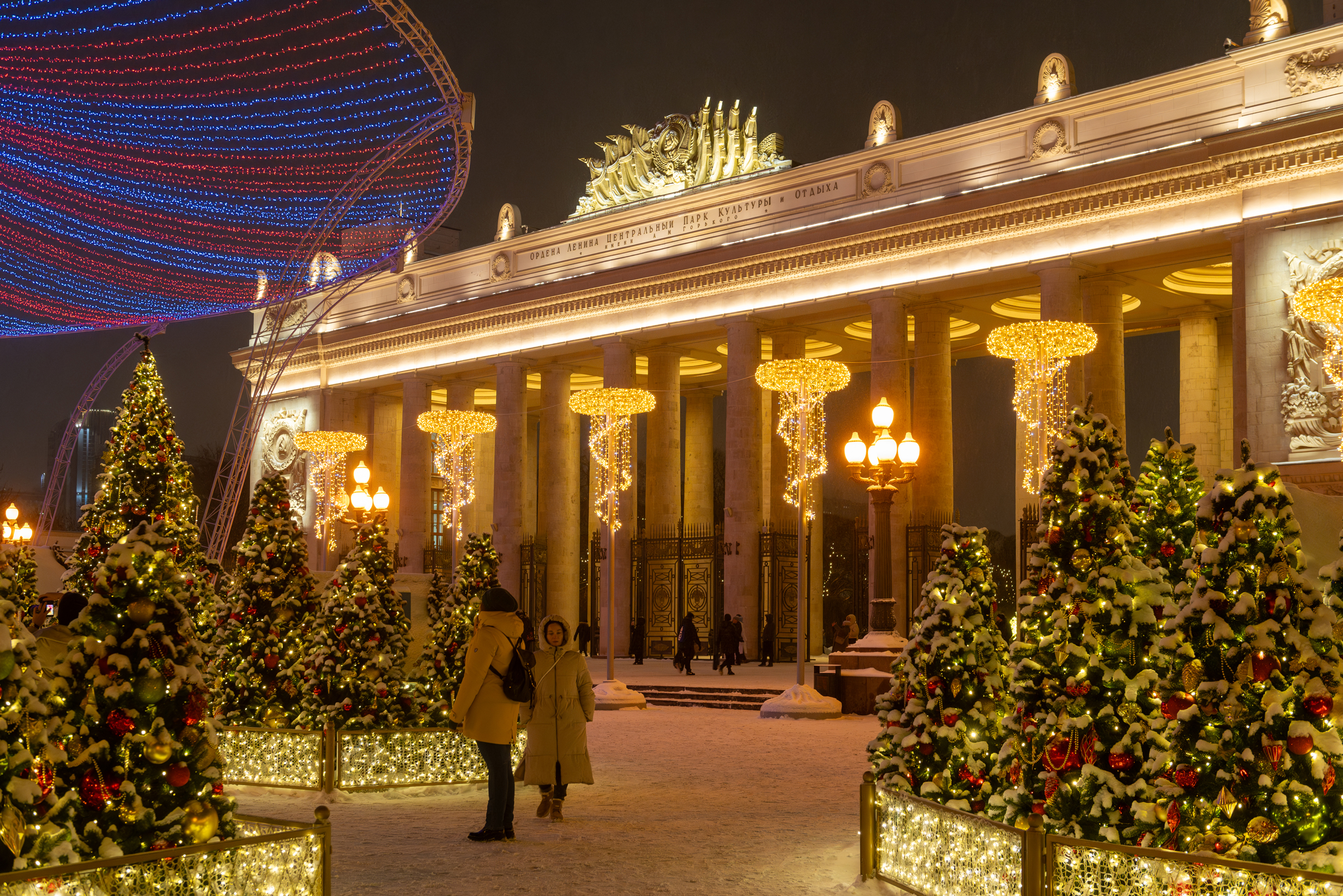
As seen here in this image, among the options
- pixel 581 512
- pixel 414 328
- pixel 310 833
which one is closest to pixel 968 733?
pixel 310 833

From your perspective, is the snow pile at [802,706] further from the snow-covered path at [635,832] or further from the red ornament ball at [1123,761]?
the red ornament ball at [1123,761]

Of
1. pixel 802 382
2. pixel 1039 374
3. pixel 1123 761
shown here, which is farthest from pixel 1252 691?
pixel 1039 374

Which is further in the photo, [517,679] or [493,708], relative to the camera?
[517,679]

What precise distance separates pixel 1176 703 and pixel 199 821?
186 inches

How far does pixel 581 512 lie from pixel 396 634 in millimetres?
48688

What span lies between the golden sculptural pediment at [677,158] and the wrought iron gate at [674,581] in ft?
29.4

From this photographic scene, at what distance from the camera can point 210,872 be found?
5973 millimetres

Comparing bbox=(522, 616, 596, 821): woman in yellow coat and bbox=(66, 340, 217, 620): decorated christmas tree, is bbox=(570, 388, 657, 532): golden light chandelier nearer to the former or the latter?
bbox=(66, 340, 217, 620): decorated christmas tree

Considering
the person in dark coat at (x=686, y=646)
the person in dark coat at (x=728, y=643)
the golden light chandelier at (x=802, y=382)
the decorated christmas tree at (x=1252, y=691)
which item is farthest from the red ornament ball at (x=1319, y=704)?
the person in dark coat at (x=728, y=643)

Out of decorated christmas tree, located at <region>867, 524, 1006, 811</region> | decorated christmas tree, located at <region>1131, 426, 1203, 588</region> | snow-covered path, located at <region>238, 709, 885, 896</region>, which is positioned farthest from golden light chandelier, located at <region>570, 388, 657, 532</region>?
decorated christmas tree, located at <region>1131, 426, 1203, 588</region>

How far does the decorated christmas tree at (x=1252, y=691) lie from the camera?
19.0ft

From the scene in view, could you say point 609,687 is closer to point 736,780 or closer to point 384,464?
point 736,780

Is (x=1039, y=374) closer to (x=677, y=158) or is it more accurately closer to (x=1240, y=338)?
(x=1240, y=338)

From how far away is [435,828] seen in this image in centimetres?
970
